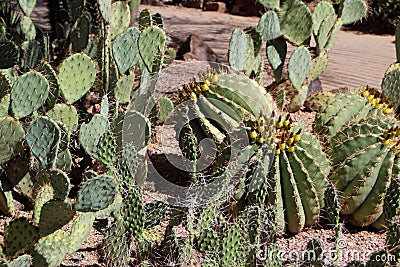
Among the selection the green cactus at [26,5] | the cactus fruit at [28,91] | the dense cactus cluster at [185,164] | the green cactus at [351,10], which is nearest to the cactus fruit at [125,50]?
the dense cactus cluster at [185,164]

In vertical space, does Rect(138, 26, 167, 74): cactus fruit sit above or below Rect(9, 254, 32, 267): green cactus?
above

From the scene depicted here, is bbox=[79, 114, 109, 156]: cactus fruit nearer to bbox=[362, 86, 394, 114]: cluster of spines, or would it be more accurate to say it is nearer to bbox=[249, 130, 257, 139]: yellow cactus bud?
bbox=[249, 130, 257, 139]: yellow cactus bud

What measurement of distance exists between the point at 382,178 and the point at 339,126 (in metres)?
0.61

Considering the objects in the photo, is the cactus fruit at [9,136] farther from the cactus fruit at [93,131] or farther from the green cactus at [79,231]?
the green cactus at [79,231]

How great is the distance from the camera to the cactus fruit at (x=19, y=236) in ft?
9.51

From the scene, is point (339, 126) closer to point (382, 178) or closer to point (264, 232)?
point (382, 178)

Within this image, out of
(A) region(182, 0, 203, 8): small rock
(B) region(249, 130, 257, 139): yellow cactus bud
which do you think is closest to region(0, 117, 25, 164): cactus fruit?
(B) region(249, 130, 257, 139): yellow cactus bud

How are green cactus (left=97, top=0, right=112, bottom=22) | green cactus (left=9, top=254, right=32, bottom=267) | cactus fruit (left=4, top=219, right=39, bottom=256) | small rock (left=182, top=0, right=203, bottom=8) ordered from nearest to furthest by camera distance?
1. green cactus (left=9, top=254, right=32, bottom=267)
2. cactus fruit (left=4, top=219, right=39, bottom=256)
3. green cactus (left=97, top=0, right=112, bottom=22)
4. small rock (left=182, top=0, right=203, bottom=8)

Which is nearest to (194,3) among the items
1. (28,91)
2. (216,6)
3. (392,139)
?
(216,6)

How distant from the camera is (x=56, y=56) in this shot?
6.60 metres

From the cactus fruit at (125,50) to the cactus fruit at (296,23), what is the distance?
1.64 meters

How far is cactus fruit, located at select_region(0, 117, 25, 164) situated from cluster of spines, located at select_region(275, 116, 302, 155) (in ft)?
4.09

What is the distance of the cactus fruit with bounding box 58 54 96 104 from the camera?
12.3 feet

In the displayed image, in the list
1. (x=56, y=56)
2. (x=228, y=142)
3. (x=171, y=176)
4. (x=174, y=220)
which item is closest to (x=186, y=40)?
(x=56, y=56)
